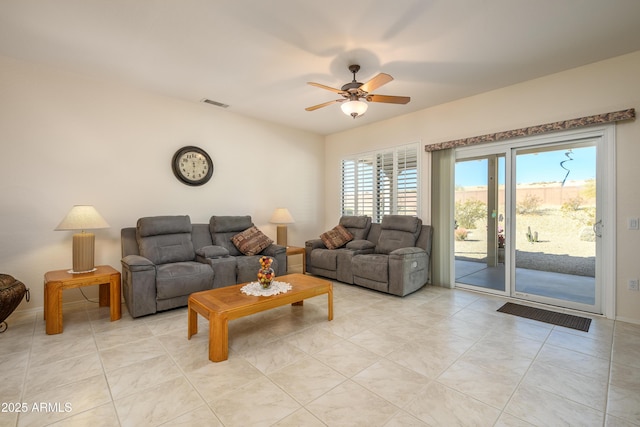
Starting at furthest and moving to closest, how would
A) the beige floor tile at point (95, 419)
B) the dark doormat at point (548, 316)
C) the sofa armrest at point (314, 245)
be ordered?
→ 1. the sofa armrest at point (314, 245)
2. the dark doormat at point (548, 316)
3. the beige floor tile at point (95, 419)

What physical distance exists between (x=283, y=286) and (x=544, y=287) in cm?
353

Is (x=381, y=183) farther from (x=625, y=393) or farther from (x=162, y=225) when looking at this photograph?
(x=625, y=393)

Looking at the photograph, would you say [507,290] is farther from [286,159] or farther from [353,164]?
[286,159]

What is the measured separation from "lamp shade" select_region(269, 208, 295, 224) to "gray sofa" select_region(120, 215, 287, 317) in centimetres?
61

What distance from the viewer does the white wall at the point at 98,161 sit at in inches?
122

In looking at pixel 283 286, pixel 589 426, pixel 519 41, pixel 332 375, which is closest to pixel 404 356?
pixel 332 375

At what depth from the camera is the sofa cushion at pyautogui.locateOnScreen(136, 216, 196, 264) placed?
140 inches

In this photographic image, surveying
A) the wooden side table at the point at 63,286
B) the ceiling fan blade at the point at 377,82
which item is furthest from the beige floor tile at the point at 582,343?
the wooden side table at the point at 63,286

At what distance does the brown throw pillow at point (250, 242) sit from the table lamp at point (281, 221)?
62 cm

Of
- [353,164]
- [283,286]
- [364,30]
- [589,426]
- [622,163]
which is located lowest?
[589,426]

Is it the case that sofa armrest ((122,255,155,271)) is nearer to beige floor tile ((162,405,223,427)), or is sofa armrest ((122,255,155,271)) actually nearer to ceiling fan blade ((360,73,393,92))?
beige floor tile ((162,405,223,427))

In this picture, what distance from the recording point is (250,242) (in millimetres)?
4301

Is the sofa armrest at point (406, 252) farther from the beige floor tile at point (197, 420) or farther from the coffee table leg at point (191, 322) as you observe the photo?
the beige floor tile at point (197, 420)

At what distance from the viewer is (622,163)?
2992 mm
